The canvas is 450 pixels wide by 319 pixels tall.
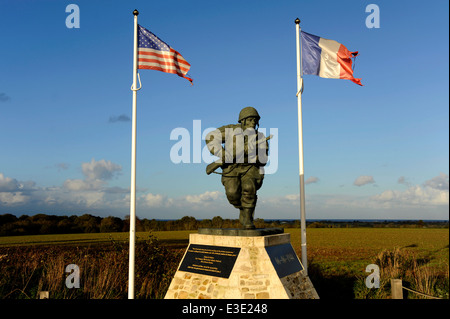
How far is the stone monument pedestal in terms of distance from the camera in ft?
19.9

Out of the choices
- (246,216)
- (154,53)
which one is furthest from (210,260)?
(154,53)

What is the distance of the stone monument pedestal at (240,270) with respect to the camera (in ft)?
19.9

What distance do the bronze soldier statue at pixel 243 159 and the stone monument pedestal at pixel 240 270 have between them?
0.82m

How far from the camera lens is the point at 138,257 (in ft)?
33.3

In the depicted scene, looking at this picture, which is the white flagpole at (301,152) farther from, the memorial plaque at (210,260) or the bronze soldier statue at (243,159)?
the memorial plaque at (210,260)

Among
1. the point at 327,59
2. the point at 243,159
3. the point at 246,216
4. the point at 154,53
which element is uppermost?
the point at 327,59

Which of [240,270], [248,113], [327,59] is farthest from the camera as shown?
[327,59]

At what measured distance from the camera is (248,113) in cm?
759

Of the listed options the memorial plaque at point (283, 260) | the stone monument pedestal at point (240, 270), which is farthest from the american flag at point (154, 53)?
the memorial plaque at point (283, 260)

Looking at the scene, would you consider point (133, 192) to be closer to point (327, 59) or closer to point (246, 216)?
point (246, 216)

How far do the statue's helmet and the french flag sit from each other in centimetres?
281

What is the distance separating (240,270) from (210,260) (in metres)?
0.87
